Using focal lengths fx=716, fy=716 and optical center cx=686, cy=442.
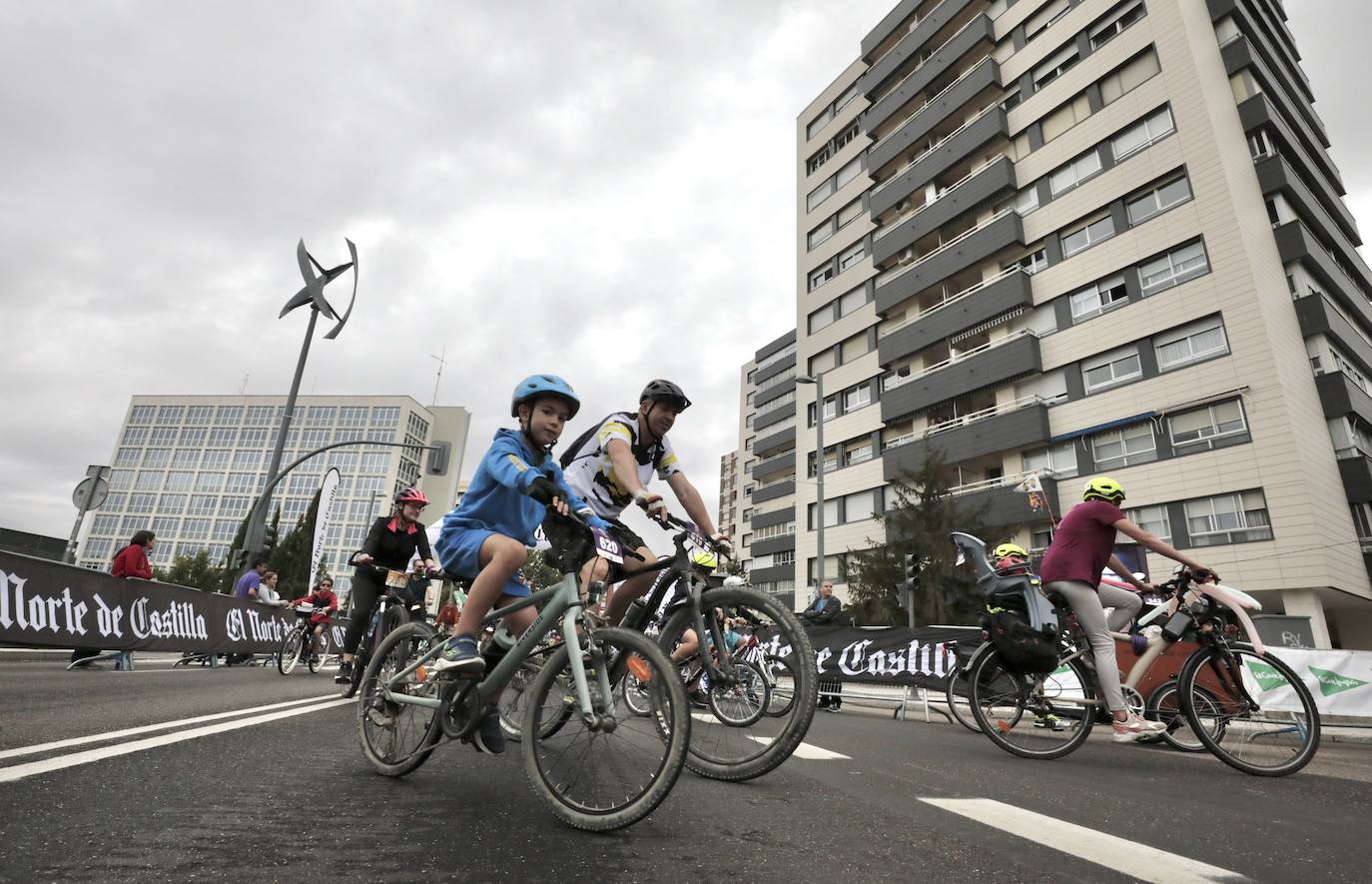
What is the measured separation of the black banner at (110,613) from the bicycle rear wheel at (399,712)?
6.50 metres

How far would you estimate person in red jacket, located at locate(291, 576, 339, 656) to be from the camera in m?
10.8

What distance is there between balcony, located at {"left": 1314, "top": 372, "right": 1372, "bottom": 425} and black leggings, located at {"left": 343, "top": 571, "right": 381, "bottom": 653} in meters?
30.7

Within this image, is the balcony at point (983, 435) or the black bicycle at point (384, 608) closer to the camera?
the black bicycle at point (384, 608)

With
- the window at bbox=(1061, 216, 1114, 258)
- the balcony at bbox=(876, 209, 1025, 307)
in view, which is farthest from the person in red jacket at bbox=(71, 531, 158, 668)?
the balcony at bbox=(876, 209, 1025, 307)

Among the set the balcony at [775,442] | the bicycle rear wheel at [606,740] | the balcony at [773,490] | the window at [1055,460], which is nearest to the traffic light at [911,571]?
the window at [1055,460]

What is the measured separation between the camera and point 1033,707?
194 inches

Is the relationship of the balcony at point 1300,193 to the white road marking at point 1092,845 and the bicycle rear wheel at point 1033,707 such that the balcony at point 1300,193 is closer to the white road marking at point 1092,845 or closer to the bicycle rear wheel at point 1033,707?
the bicycle rear wheel at point 1033,707

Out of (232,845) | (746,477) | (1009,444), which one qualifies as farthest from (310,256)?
(746,477)

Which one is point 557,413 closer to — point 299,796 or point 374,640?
point 299,796

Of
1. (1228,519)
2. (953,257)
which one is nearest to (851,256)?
(953,257)

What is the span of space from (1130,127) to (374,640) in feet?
111

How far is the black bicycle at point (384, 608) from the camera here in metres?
5.87

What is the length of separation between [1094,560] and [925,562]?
19334mm

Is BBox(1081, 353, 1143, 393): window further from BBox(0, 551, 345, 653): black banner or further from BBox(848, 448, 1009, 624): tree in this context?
BBox(0, 551, 345, 653): black banner
